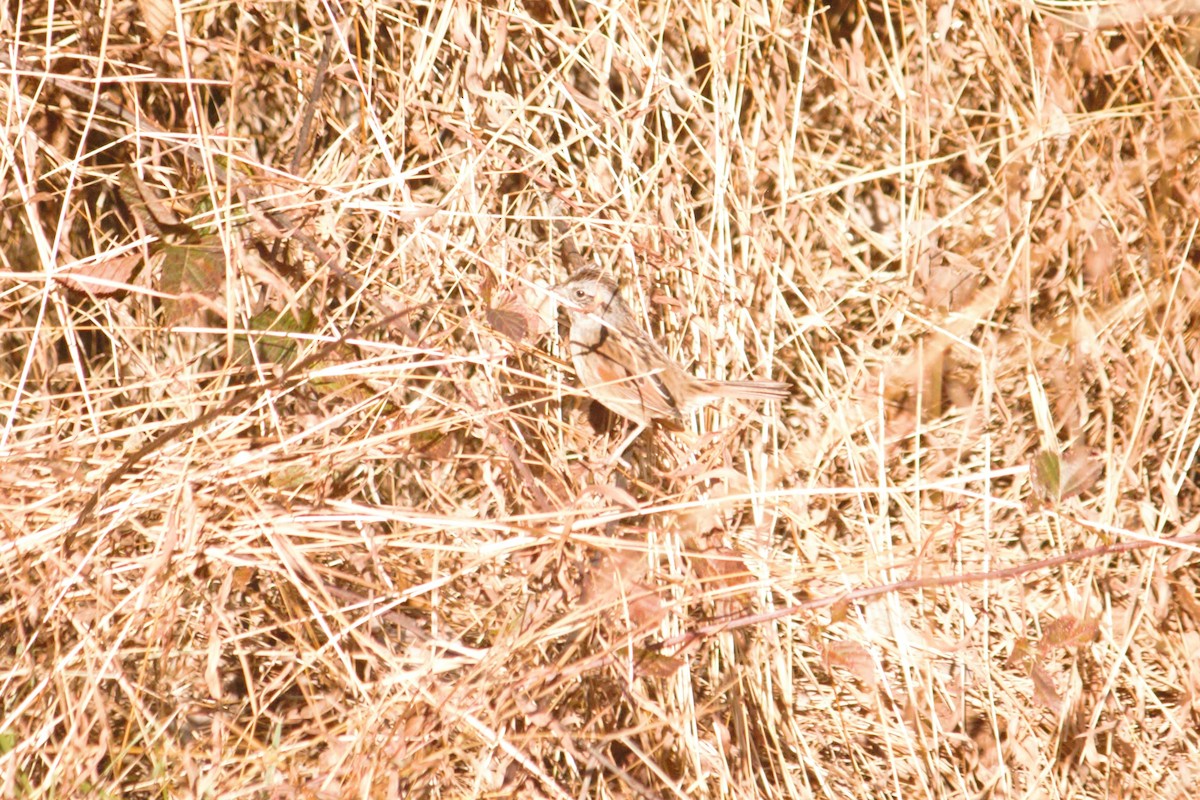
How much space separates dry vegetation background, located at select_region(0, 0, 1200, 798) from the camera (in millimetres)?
2824

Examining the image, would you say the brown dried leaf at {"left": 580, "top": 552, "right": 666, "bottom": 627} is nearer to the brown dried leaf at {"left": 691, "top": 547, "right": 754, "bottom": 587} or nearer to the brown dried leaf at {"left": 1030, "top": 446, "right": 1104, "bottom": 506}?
the brown dried leaf at {"left": 691, "top": 547, "right": 754, "bottom": 587}

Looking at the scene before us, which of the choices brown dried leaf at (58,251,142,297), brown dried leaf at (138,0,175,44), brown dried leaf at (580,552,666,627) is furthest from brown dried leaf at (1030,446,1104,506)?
brown dried leaf at (138,0,175,44)

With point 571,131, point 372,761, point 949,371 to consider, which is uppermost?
point 571,131

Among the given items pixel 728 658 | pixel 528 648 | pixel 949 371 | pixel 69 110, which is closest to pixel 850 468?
pixel 949 371

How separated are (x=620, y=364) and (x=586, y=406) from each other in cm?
28

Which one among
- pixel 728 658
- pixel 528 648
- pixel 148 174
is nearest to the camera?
pixel 528 648

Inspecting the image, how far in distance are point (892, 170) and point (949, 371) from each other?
643 millimetres

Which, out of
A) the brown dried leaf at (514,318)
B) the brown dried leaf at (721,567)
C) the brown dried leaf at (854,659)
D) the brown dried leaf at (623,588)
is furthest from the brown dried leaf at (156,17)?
the brown dried leaf at (854,659)

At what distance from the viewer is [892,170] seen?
11.3 ft

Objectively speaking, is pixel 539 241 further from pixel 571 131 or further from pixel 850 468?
pixel 850 468

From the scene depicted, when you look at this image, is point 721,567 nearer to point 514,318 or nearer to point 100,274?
point 514,318

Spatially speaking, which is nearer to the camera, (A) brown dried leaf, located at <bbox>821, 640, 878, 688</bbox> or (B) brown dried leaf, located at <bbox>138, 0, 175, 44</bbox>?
(A) brown dried leaf, located at <bbox>821, 640, 878, 688</bbox>

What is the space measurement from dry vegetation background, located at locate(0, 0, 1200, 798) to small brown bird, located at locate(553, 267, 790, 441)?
99 millimetres

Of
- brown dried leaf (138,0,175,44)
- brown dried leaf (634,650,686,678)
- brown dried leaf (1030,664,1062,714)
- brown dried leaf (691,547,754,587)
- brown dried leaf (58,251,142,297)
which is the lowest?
brown dried leaf (634,650,686,678)
